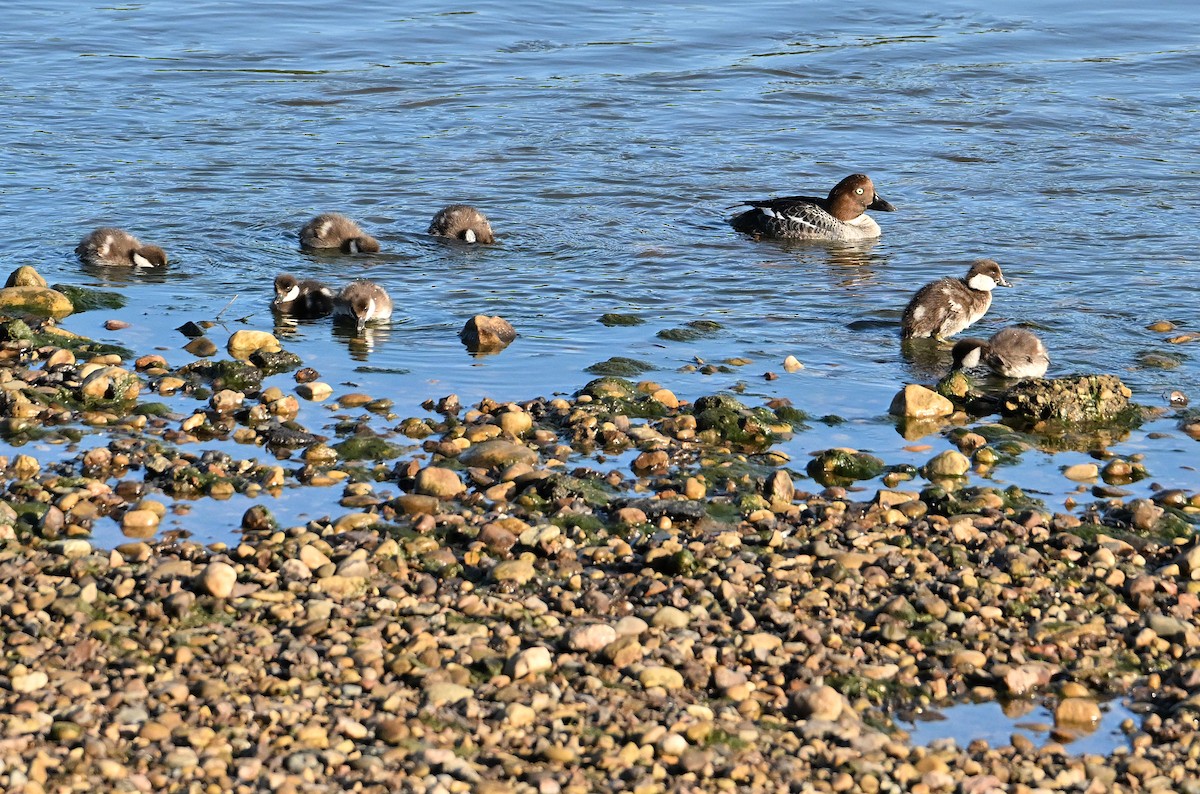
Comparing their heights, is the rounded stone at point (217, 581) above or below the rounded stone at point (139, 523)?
above

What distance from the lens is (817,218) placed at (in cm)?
1453

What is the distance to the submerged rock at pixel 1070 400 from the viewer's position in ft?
29.9

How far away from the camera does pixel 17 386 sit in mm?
8875

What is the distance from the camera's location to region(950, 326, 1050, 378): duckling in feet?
32.9

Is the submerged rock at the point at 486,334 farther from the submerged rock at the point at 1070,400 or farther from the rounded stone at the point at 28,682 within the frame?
the rounded stone at the point at 28,682

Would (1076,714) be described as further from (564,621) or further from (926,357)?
(926,357)

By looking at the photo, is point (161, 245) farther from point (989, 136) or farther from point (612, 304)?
point (989, 136)

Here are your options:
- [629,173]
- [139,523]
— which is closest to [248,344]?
[139,523]

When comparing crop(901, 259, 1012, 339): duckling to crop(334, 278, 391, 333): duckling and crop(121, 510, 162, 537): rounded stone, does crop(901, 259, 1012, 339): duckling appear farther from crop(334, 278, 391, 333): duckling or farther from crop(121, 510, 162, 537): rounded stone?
crop(121, 510, 162, 537): rounded stone

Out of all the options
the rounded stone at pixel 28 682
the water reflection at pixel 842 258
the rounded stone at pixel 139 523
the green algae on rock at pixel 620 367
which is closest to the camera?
the rounded stone at pixel 28 682

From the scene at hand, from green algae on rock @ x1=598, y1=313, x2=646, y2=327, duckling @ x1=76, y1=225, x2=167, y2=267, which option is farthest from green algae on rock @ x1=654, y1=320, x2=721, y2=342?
duckling @ x1=76, y1=225, x2=167, y2=267

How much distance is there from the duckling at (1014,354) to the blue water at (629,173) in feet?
A: 1.25

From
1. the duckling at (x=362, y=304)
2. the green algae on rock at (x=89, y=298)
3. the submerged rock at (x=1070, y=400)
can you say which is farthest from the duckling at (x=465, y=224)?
the submerged rock at (x=1070, y=400)

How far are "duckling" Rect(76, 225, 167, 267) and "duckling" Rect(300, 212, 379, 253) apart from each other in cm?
125
